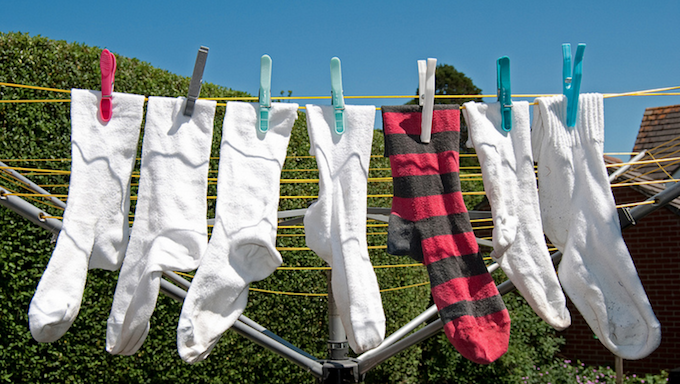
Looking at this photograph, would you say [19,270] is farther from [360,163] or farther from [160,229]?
[360,163]

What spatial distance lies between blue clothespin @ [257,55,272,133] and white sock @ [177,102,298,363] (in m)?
0.02

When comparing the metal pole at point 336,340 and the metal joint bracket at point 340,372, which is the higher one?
the metal pole at point 336,340

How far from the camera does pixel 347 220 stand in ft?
4.24

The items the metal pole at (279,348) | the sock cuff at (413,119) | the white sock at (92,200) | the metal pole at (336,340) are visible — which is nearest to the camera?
the white sock at (92,200)

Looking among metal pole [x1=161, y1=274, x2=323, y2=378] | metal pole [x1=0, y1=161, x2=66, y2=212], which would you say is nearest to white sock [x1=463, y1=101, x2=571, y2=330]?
metal pole [x1=161, y1=274, x2=323, y2=378]

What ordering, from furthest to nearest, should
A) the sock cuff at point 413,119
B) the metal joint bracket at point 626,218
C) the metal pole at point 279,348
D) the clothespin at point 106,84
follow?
1. the metal pole at point 279,348
2. the metal joint bracket at point 626,218
3. the sock cuff at point 413,119
4. the clothespin at point 106,84

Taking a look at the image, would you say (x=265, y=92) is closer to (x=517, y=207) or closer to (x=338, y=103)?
(x=338, y=103)

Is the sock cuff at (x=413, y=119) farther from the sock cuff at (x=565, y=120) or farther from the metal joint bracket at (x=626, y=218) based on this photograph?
the metal joint bracket at (x=626, y=218)

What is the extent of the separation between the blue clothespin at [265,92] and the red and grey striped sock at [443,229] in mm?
308

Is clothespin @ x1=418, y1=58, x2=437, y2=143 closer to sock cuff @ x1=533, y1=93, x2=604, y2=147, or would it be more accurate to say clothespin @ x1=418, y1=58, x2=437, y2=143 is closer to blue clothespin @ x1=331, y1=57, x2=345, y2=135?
blue clothespin @ x1=331, y1=57, x2=345, y2=135

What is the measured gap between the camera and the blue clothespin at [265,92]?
1301 millimetres

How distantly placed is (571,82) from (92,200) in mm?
1266

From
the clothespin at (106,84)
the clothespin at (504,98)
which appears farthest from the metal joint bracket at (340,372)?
the clothespin at (106,84)

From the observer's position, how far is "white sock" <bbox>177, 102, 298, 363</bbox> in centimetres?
119
